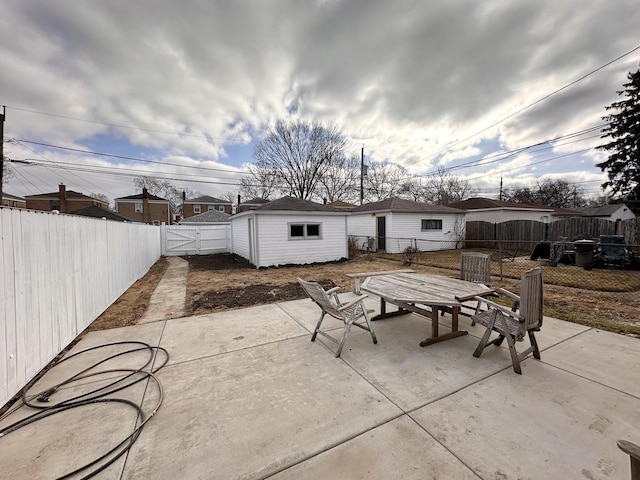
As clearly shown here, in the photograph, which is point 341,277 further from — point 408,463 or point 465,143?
point 465,143

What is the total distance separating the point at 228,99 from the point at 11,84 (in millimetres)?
7994

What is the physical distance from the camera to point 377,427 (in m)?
1.98

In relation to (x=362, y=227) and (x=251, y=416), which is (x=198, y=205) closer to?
(x=362, y=227)

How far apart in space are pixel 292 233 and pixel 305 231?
605 millimetres

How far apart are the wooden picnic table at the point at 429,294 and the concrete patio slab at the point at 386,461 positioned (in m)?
1.54

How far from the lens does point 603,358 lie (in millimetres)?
2980

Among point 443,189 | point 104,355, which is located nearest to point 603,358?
point 104,355

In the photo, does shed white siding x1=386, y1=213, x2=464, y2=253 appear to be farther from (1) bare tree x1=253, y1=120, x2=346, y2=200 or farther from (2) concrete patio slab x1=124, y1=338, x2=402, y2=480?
(2) concrete patio slab x1=124, y1=338, x2=402, y2=480

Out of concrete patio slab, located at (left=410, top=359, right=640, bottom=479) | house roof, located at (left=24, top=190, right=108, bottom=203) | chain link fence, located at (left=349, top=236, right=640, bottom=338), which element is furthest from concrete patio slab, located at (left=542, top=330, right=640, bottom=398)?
house roof, located at (left=24, top=190, right=108, bottom=203)

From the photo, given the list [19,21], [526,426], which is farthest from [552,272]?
[19,21]

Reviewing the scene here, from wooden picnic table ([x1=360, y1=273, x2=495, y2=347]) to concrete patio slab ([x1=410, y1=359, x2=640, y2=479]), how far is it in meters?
0.85

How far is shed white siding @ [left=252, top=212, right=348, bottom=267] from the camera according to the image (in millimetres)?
10602

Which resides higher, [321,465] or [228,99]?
[228,99]

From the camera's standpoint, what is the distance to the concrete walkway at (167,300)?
4.88 meters
